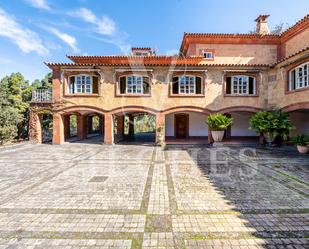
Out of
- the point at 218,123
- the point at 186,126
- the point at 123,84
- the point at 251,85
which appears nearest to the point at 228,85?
the point at 251,85

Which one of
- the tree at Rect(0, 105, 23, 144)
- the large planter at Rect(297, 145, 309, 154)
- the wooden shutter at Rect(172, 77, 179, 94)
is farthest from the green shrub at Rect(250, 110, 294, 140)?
the tree at Rect(0, 105, 23, 144)

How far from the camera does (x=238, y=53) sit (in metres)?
18.6

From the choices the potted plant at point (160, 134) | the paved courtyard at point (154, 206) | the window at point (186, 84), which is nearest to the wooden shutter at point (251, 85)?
the window at point (186, 84)

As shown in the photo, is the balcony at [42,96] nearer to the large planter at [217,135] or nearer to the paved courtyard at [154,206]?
the paved courtyard at [154,206]

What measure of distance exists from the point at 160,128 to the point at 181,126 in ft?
15.0

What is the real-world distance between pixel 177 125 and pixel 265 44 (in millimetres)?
11376

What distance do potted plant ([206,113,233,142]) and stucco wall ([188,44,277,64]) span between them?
271 inches

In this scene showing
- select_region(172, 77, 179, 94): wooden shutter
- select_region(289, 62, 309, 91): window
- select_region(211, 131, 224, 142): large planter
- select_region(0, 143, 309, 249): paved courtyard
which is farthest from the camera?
select_region(172, 77, 179, 94): wooden shutter

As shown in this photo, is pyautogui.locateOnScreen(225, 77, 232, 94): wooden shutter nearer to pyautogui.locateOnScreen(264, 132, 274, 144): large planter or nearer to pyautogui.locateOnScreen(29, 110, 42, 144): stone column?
pyautogui.locateOnScreen(264, 132, 274, 144): large planter

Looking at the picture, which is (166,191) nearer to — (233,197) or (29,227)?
(233,197)

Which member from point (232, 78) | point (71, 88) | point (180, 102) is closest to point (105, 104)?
point (71, 88)

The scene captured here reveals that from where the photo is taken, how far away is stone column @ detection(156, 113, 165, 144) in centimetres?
1556

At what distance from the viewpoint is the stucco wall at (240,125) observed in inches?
746

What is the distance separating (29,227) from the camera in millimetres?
4113
